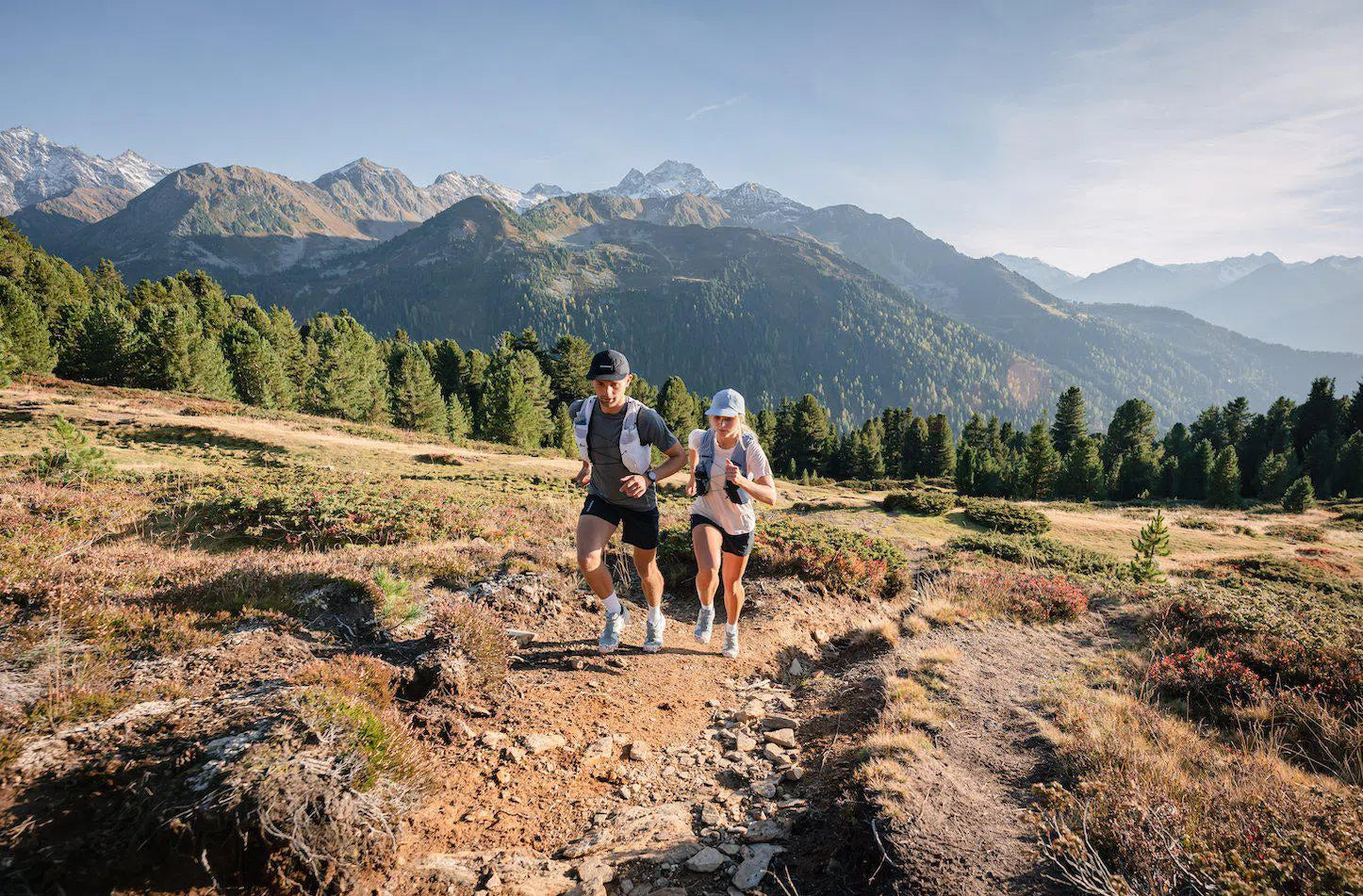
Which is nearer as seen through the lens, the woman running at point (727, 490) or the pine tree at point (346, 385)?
the woman running at point (727, 490)

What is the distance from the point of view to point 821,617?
8398 millimetres

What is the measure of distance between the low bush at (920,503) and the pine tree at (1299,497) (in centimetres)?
3569

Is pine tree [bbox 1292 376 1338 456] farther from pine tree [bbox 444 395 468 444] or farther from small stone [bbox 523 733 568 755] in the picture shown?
pine tree [bbox 444 395 468 444]

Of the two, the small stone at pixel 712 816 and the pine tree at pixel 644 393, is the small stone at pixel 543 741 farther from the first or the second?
the pine tree at pixel 644 393

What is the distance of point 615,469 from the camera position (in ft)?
19.1

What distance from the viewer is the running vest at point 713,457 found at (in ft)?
20.2

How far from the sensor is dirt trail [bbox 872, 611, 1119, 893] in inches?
124

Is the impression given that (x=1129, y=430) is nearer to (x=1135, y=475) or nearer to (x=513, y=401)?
(x=1135, y=475)

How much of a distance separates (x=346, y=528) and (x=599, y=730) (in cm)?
797

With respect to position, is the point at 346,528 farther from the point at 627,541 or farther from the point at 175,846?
the point at 175,846

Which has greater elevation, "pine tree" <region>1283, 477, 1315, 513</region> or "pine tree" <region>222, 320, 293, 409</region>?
"pine tree" <region>222, 320, 293, 409</region>

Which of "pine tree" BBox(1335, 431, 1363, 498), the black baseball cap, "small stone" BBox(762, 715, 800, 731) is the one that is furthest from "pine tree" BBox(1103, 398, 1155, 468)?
the black baseball cap

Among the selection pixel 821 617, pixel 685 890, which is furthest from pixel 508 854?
pixel 821 617

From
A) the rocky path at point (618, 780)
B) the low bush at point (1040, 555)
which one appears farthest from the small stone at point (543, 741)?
the low bush at point (1040, 555)
